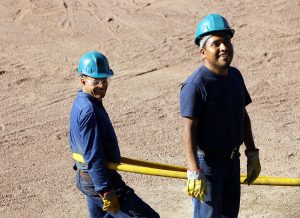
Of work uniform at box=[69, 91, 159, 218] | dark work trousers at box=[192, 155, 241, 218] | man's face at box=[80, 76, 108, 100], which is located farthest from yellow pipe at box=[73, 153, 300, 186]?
man's face at box=[80, 76, 108, 100]

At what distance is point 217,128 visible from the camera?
5.12m

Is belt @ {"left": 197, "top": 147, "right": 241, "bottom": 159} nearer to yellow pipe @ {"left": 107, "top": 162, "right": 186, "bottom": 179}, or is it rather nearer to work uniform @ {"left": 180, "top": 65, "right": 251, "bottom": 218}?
work uniform @ {"left": 180, "top": 65, "right": 251, "bottom": 218}

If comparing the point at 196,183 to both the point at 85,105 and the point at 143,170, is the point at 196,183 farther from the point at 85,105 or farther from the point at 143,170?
the point at 85,105

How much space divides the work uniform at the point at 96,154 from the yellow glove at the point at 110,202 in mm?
37

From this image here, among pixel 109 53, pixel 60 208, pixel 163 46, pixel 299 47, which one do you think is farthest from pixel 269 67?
pixel 60 208

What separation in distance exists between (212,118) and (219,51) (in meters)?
0.50

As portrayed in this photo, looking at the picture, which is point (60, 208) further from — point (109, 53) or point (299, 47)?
point (299, 47)

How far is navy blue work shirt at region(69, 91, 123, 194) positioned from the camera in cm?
503

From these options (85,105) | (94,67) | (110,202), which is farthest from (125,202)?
(94,67)

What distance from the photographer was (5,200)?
741cm

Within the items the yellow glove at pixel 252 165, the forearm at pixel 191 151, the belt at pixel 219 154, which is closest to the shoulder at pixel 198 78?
the forearm at pixel 191 151

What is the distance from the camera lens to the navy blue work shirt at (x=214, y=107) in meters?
5.00

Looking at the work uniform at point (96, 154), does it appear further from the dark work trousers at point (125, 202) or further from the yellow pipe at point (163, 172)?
the yellow pipe at point (163, 172)

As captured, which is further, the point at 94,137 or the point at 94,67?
the point at 94,67
